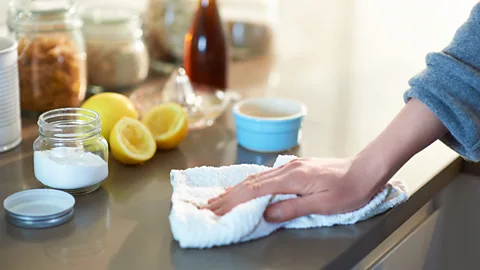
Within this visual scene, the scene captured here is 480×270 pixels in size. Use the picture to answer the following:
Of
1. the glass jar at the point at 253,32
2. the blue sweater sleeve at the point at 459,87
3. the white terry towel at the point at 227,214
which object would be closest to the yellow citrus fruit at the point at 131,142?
the white terry towel at the point at 227,214

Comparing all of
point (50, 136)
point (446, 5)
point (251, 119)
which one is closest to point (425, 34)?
point (446, 5)

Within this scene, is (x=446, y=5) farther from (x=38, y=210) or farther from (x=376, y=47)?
(x=38, y=210)

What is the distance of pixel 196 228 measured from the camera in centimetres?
84

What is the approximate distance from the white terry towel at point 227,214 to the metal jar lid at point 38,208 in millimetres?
149

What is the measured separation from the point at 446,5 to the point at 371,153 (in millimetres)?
1345

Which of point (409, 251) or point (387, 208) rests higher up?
point (387, 208)

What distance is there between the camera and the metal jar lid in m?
0.90

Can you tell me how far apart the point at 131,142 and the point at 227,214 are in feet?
1.13

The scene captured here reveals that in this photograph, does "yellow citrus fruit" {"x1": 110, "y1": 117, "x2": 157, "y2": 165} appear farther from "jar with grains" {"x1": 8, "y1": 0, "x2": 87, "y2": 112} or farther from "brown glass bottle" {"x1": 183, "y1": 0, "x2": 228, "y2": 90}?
"brown glass bottle" {"x1": 183, "y1": 0, "x2": 228, "y2": 90}

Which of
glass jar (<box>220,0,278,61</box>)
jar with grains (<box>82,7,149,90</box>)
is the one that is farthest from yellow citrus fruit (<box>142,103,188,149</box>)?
glass jar (<box>220,0,278,61</box>)

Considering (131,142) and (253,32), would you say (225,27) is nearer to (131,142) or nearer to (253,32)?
(253,32)

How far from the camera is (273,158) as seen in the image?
1.18 metres

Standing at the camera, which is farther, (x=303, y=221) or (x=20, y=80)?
(x=20, y=80)

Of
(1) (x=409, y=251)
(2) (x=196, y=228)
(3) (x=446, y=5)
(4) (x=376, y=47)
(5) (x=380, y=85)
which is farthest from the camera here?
(3) (x=446, y=5)
